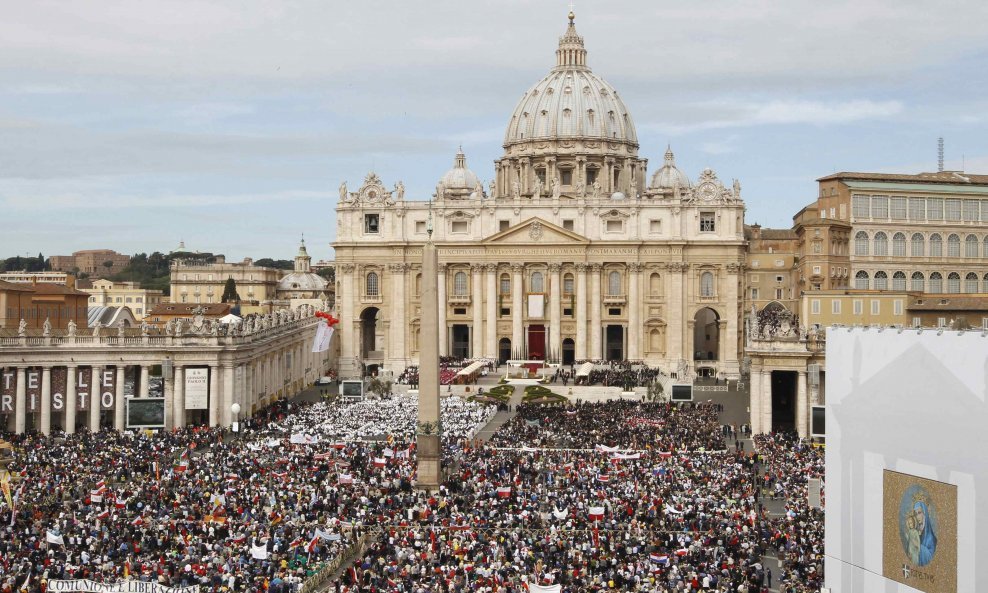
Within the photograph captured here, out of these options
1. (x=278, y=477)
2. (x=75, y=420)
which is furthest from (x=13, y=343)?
(x=278, y=477)

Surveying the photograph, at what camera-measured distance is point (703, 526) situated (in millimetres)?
39156

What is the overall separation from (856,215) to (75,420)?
67889 mm

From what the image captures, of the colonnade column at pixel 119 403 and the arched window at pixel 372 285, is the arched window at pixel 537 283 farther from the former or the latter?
the colonnade column at pixel 119 403

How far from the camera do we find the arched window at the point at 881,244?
352 feet

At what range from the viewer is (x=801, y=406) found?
62594 mm

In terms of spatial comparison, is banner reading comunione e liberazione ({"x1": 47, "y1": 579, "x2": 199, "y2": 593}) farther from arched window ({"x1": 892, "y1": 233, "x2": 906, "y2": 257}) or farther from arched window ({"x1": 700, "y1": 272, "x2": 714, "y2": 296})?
arched window ({"x1": 892, "y1": 233, "x2": 906, "y2": 257})

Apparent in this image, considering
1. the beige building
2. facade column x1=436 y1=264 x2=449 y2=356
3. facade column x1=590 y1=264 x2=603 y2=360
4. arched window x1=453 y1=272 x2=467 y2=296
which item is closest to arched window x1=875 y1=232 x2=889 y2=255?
facade column x1=590 y1=264 x2=603 y2=360

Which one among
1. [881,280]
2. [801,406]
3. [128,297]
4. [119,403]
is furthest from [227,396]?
[128,297]

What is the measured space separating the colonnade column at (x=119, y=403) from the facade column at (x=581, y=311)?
4677cm

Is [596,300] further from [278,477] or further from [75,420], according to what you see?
[278,477]

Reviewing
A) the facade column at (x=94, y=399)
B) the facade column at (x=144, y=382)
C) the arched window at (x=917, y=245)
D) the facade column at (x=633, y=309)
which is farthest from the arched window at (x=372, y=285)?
the arched window at (x=917, y=245)

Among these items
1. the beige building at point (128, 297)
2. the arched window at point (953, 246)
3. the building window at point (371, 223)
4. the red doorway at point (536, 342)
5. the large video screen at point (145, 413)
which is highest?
the building window at point (371, 223)

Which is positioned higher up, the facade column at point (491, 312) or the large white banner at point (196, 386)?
the facade column at point (491, 312)

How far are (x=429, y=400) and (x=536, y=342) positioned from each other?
60087 mm
